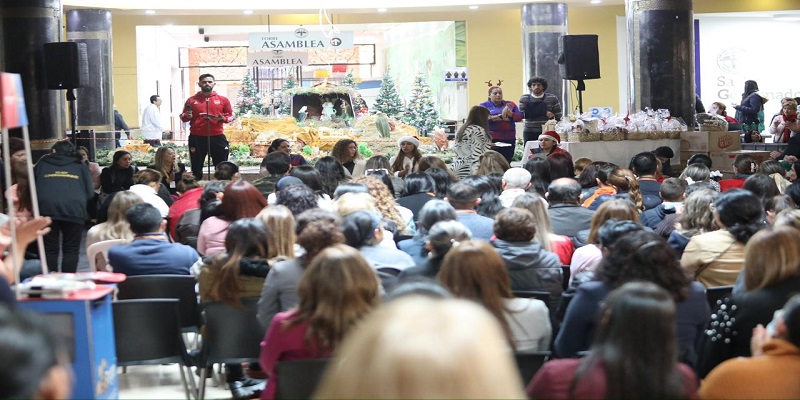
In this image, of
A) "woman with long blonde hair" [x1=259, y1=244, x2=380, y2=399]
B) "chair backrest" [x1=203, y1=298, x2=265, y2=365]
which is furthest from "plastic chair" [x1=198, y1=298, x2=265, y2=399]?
"woman with long blonde hair" [x1=259, y1=244, x2=380, y2=399]

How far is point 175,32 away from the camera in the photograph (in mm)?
27828

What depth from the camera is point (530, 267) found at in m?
5.39

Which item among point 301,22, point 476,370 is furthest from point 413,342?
point 301,22

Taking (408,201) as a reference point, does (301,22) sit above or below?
above

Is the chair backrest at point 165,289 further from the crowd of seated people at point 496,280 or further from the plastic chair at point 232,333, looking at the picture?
the plastic chair at point 232,333

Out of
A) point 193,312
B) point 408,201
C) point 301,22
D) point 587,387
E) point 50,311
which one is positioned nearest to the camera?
point 587,387

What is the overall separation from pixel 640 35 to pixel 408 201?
7568 mm

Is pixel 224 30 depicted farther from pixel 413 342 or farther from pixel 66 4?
pixel 413 342

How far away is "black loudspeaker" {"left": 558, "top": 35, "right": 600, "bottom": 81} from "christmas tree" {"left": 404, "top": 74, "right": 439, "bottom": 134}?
599cm

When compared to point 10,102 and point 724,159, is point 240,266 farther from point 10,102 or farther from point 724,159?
point 724,159

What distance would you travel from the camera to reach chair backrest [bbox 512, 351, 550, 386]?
3.97m

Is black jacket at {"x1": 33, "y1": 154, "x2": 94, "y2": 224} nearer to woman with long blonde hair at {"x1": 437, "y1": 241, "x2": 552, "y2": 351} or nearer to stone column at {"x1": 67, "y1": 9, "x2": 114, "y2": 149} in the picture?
woman with long blonde hair at {"x1": 437, "y1": 241, "x2": 552, "y2": 351}

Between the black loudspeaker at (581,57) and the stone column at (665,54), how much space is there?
695 mm

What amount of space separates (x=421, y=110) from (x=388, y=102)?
86 cm
